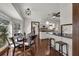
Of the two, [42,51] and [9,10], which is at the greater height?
[9,10]

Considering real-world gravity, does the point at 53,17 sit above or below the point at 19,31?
above

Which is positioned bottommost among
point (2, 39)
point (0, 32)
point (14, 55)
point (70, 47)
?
point (14, 55)

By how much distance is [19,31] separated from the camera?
1.82 metres

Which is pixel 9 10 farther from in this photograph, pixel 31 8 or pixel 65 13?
pixel 65 13

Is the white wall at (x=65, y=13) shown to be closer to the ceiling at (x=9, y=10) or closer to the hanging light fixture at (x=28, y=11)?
the hanging light fixture at (x=28, y=11)

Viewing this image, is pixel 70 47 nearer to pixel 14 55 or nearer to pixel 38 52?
pixel 38 52

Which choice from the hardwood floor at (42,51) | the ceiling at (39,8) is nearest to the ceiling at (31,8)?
the ceiling at (39,8)

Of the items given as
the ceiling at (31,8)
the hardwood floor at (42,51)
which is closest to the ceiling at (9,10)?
the ceiling at (31,8)

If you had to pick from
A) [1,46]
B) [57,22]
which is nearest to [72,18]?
[57,22]

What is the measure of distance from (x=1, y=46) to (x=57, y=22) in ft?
3.40

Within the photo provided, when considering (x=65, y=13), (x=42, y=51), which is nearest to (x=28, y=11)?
(x=65, y=13)

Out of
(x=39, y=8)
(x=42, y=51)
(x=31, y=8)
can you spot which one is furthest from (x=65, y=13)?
(x=42, y=51)

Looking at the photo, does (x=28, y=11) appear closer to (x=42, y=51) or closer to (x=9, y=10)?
(x=9, y=10)

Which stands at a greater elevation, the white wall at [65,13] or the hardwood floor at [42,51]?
the white wall at [65,13]
